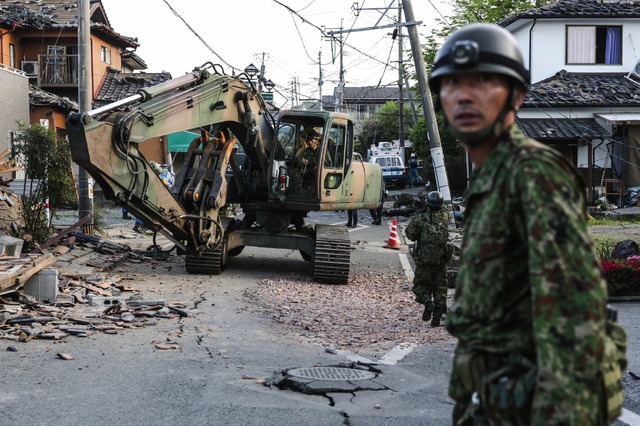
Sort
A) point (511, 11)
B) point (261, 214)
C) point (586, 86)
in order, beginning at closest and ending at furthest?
point (261, 214) < point (586, 86) < point (511, 11)

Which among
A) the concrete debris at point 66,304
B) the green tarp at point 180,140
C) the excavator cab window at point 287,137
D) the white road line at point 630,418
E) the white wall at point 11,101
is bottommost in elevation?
the white road line at point 630,418

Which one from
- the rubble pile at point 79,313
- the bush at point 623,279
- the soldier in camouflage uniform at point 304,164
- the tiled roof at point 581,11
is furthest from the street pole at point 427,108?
the tiled roof at point 581,11

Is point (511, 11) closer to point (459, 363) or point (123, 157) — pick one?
point (123, 157)

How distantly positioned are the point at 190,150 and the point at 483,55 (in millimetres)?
12272

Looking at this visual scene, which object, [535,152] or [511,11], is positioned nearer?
[535,152]

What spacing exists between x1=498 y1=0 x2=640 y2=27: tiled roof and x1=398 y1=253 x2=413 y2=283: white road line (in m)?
16.0

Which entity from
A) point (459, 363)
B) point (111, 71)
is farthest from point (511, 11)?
point (459, 363)

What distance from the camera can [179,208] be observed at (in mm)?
13406

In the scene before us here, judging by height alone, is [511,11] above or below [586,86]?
above

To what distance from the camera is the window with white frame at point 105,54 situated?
4316cm

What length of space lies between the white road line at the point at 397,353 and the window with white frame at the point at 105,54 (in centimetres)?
3653

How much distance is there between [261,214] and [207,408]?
32.7ft

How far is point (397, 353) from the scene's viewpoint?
30.4ft

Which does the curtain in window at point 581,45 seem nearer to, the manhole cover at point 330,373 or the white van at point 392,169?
the white van at point 392,169
